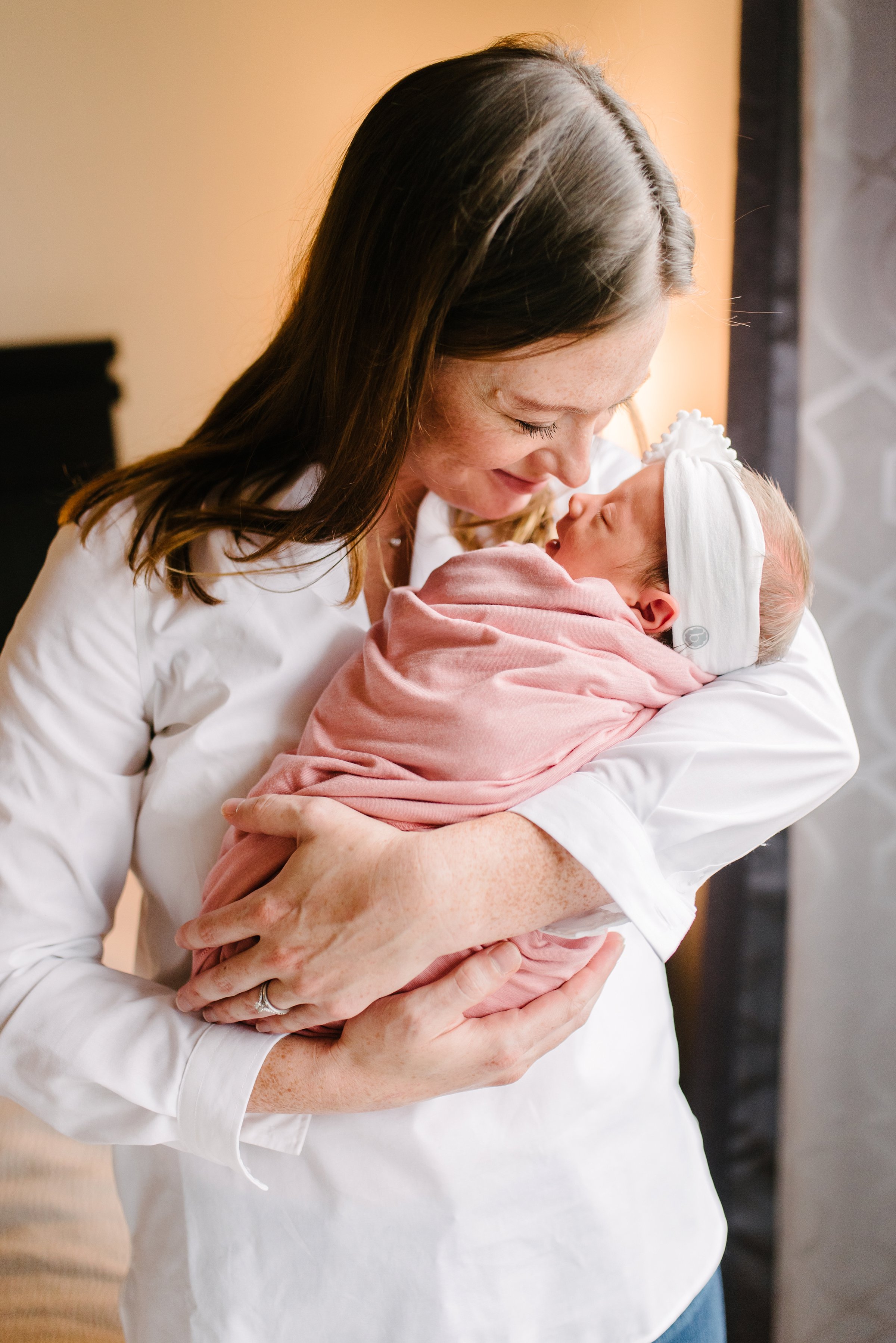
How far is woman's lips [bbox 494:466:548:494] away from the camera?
1065mm

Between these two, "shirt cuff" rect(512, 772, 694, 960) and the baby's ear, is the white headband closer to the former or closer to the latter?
the baby's ear

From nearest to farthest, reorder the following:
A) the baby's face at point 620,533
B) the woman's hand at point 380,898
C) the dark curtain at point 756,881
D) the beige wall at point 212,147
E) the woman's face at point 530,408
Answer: the woman's hand at point 380,898, the woman's face at point 530,408, the baby's face at point 620,533, the dark curtain at point 756,881, the beige wall at point 212,147

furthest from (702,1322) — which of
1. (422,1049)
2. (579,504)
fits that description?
(579,504)

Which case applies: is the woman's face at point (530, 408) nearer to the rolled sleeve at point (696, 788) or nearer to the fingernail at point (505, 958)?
the rolled sleeve at point (696, 788)

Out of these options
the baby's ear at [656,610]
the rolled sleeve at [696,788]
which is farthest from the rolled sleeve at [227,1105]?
the baby's ear at [656,610]

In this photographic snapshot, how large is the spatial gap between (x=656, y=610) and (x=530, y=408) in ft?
0.87

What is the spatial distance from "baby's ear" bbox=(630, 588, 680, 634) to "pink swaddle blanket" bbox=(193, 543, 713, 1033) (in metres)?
0.03

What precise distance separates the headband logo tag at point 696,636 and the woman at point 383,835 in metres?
0.05

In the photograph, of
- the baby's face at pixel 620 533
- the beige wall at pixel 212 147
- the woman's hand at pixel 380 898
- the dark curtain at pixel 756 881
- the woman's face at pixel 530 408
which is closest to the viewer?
the woman's hand at pixel 380 898

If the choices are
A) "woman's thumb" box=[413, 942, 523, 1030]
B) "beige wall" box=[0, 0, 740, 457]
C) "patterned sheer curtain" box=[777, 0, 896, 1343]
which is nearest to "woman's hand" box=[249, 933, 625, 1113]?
"woman's thumb" box=[413, 942, 523, 1030]

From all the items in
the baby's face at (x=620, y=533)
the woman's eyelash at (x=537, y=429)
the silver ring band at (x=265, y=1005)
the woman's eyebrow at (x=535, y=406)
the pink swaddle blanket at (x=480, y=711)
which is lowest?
the silver ring band at (x=265, y=1005)

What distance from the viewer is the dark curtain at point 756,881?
1475mm

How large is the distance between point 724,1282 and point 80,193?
2.66m

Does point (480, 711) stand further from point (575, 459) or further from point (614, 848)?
point (575, 459)
